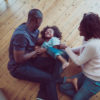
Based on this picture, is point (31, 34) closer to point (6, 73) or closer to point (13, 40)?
point (13, 40)

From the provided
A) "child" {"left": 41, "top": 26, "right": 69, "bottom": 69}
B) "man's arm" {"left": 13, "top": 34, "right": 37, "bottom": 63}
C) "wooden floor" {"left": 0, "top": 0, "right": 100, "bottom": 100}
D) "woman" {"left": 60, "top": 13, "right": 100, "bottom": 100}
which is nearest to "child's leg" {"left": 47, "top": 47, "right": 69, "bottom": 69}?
"child" {"left": 41, "top": 26, "right": 69, "bottom": 69}

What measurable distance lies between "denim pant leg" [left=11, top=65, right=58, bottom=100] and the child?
220mm

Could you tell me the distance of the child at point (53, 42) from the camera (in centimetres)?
180

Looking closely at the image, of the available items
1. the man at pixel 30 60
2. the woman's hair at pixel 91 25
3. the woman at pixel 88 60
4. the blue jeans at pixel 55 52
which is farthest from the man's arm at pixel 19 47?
the woman's hair at pixel 91 25

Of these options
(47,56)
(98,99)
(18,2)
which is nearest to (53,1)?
(18,2)

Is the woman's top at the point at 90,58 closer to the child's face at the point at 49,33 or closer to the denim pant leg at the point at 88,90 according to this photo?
the denim pant leg at the point at 88,90

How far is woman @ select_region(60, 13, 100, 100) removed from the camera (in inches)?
56.2

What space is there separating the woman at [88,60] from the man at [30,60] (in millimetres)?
196

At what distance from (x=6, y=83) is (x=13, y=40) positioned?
59 centimetres

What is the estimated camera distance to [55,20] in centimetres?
225

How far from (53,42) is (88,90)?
Result: 634 millimetres

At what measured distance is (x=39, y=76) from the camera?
169 cm

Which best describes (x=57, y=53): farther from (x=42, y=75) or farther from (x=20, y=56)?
(x=20, y=56)

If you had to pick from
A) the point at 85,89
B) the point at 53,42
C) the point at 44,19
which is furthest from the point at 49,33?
the point at 85,89
